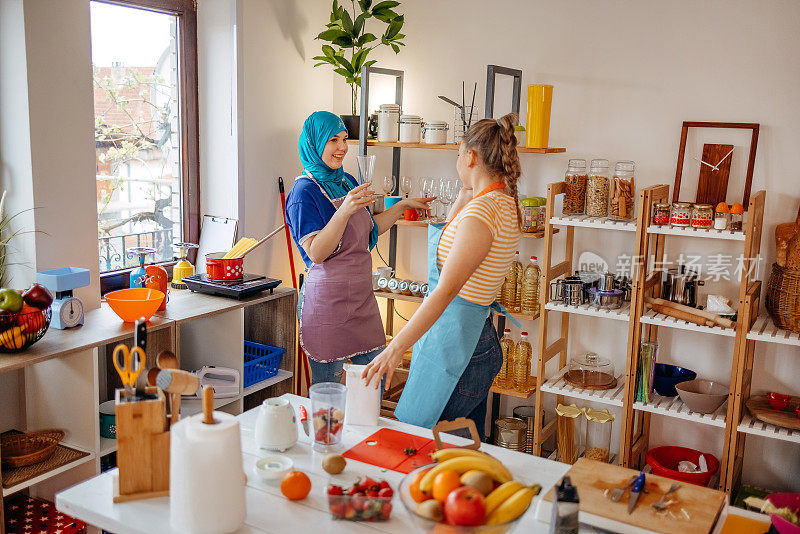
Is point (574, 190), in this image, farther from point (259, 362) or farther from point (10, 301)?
point (10, 301)

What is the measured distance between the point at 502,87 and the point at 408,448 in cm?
232

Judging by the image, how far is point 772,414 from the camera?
9.76 feet

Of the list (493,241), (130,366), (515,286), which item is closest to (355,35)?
(515,286)

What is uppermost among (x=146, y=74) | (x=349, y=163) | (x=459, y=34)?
(x=459, y=34)

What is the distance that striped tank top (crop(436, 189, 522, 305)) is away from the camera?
84.0 inches

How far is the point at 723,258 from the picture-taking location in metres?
3.26

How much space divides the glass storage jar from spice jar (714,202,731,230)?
0.84 meters

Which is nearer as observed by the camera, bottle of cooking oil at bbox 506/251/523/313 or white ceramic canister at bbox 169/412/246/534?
white ceramic canister at bbox 169/412/246/534

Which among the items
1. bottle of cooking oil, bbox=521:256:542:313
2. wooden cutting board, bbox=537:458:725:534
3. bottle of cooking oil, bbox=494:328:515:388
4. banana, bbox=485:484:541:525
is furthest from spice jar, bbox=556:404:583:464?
banana, bbox=485:484:541:525

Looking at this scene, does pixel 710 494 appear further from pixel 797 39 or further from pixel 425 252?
pixel 425 252

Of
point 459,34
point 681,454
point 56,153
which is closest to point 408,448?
point 56,153

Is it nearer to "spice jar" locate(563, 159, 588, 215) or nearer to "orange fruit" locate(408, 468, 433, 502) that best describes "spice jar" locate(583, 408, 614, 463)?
"spice jar" locate(563, 159, 588, 215)

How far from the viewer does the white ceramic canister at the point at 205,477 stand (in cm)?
143

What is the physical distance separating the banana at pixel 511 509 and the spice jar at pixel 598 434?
2.20 metres
